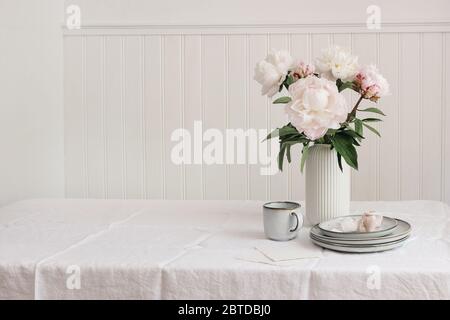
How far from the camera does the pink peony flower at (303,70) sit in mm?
1358

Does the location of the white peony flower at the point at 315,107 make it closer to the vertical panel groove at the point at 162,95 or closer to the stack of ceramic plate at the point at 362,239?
the stack of ceramic plate at the point at 362,239

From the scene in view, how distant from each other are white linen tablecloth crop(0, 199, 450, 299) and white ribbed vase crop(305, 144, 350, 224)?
0.27 ft

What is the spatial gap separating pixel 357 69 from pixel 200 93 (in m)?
1.22

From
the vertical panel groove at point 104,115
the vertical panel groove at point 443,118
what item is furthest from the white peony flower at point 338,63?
the vertical panel groove at point 104,115

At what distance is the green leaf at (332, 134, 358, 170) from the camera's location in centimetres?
134

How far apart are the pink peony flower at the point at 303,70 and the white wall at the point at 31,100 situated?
1.19 metres

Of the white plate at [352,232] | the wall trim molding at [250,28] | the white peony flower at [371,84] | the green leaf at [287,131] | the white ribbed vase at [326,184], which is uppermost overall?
the wall trim molding at [250,28]

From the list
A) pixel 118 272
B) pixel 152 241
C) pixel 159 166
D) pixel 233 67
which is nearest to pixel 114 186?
pixel 159 166

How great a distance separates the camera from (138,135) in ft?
8.31

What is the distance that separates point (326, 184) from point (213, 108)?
3.86 feet

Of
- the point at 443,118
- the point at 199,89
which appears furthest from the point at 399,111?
the point at 199,89

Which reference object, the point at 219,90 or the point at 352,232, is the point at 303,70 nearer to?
the point at 352,232
